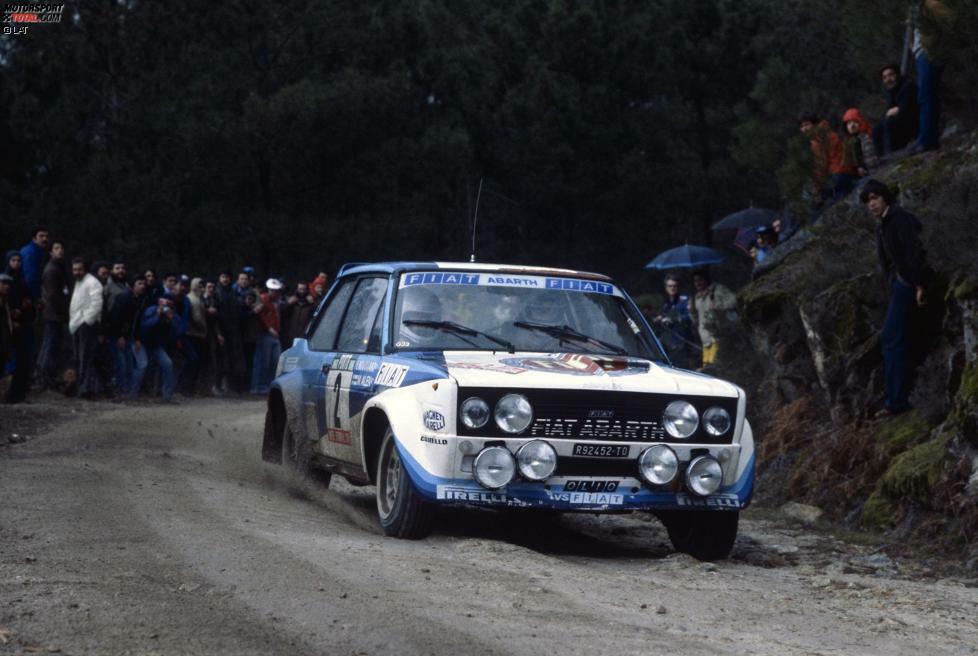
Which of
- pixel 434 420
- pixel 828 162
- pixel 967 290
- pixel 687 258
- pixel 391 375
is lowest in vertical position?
pixel 434 420

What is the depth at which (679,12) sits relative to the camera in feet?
124

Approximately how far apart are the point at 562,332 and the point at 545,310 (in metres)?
0.22

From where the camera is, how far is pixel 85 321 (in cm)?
1967

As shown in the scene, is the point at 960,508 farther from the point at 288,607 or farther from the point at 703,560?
the point at 288,607

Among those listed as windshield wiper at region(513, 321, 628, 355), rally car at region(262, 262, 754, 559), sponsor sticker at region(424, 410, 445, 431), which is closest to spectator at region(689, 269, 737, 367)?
rally car at region(262, 262, 754, 559)

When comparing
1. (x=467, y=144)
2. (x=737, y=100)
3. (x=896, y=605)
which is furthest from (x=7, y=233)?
(x=896, y=605)

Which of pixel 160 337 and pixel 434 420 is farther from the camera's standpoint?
pixel 160 337

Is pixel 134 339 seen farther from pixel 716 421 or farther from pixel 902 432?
pixel 716 421

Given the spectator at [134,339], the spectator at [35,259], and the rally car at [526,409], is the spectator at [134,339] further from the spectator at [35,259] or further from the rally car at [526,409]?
the rally car at [526,409]

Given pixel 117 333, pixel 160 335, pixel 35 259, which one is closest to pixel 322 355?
pixel 35 259

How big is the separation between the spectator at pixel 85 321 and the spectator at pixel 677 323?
7.50 meters

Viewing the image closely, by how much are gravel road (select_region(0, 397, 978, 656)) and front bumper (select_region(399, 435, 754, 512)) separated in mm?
313

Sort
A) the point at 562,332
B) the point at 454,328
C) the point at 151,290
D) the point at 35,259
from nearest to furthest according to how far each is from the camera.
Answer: the point at 454,328
the point at 562,332
the point at 35,259
the point at 151,290

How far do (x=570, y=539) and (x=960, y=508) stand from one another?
8.24 feet
